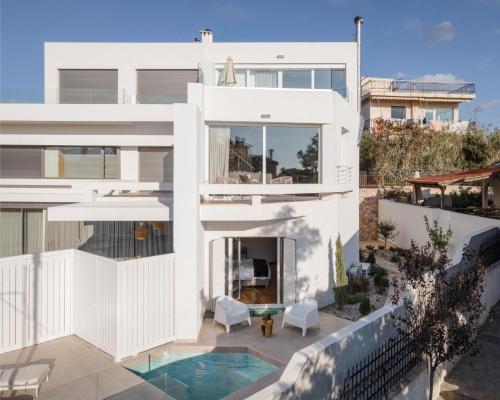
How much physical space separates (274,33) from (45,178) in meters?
21.5

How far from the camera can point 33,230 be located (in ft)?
65.0

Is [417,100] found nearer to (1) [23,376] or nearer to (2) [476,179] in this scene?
(2) [476,179]

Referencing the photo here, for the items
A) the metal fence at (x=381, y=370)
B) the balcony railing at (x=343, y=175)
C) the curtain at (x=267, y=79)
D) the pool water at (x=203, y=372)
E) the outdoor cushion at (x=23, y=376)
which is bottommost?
the pool water at (x=203, y=372)

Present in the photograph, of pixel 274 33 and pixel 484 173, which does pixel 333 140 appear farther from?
pixel 274 33

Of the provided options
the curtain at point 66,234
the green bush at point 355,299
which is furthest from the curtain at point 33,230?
the green bush at point 355,299

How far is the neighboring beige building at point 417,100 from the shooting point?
165 ft

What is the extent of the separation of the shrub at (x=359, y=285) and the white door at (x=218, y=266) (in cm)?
733

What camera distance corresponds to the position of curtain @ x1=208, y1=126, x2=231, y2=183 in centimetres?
1742

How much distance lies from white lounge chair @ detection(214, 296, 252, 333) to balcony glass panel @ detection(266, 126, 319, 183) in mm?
5991

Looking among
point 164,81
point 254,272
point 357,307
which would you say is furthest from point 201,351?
point 164,81

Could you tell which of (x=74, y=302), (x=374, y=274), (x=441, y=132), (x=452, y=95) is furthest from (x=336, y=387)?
(x=452, y=95)

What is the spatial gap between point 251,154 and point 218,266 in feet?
18.2

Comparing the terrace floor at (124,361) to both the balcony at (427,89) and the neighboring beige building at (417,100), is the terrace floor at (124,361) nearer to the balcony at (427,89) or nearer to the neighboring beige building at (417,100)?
the neighboring beige building at (417,100)

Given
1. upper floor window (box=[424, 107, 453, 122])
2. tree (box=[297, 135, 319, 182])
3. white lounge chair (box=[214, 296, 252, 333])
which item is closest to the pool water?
white lounge chair (box=[214, 296, 252, 333])
